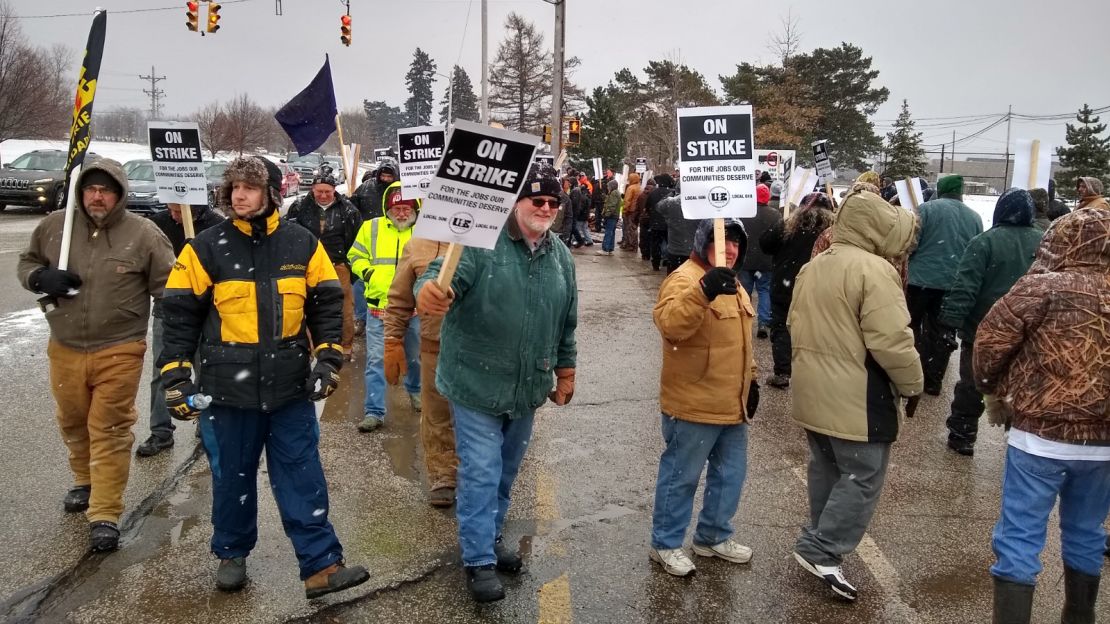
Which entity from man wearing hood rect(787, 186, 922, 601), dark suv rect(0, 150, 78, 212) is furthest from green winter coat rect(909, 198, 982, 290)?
dark suv rect(0, 150, 78, 212)

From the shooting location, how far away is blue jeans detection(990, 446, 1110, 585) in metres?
3.15

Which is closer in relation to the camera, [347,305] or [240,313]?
[240,313]

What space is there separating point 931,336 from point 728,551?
13.9ft

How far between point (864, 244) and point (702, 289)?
89cm

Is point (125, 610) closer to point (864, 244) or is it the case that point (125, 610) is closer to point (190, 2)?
point (864, 244)

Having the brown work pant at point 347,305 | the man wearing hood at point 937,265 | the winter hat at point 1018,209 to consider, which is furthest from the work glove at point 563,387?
the man wearing hood at point 937,265

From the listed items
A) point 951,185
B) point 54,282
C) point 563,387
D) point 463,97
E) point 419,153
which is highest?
point 463,97

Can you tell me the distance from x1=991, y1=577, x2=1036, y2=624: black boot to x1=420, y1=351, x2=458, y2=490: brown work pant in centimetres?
282

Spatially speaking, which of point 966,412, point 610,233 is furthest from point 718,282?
point 610,233

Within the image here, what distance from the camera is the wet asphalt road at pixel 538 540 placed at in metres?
3.54

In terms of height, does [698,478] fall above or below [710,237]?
below

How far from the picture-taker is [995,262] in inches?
229

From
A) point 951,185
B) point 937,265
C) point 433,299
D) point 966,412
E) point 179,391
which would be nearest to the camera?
point 433,299

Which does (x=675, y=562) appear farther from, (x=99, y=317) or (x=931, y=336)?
(x=931, y=336)
